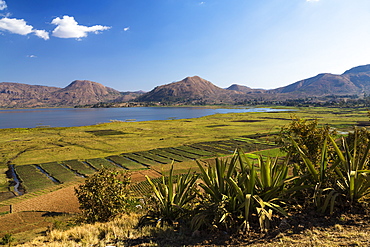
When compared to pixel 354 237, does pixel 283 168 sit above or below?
above

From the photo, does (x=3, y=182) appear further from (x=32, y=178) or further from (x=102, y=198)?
(x=102, y=198)

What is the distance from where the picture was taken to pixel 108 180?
1251 centimetres

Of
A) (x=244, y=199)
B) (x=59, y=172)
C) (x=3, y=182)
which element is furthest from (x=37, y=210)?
(x=244, y=199)

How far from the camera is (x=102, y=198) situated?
11.9 m

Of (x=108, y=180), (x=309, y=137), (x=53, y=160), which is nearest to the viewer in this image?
(x=309, y=137)

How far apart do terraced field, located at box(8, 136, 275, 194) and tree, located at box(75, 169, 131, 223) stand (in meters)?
15.5

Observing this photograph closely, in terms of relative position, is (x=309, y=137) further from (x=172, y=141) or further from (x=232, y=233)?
(x=172, y=141)

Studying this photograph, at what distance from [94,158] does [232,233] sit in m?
44.4

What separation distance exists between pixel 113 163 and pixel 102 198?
31.9 meters

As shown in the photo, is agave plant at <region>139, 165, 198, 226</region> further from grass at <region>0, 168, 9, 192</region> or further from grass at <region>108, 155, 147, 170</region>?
grass at <region>108, 155, 147, 170</region>

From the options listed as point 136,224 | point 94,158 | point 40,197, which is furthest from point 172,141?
point 136,224

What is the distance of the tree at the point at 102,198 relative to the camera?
39.2ft

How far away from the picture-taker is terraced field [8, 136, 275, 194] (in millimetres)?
33469

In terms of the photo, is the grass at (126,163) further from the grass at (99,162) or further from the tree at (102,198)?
the tree at (102,198)
